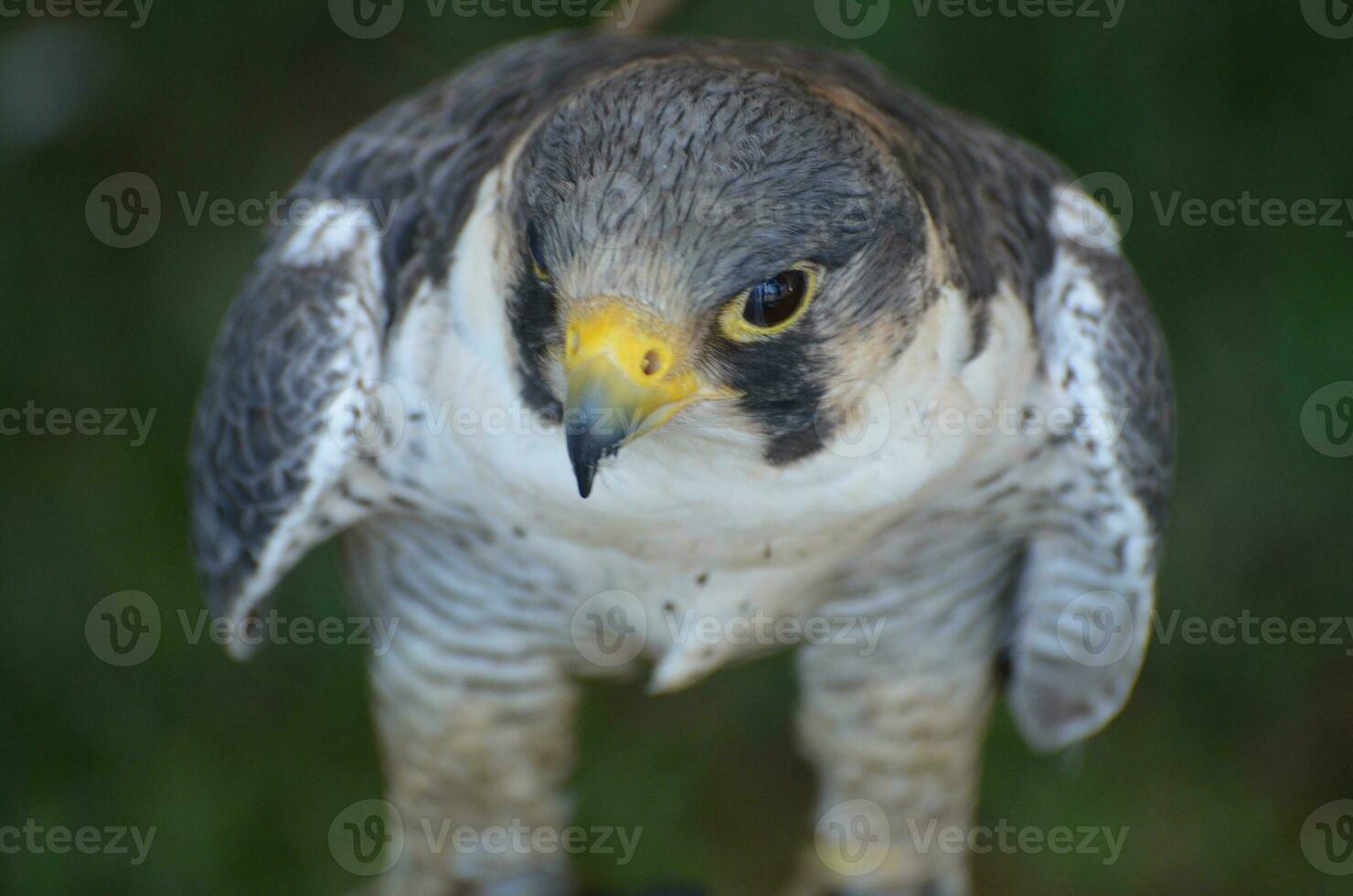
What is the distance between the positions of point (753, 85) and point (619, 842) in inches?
105

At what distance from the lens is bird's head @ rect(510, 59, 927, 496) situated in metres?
1.78

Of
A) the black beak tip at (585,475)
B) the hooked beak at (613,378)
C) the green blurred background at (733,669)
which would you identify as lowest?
the green blurred background at (733,669)

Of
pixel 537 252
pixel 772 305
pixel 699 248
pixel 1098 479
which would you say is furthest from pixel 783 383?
pixel 1098 479

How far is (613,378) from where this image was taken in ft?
5.74

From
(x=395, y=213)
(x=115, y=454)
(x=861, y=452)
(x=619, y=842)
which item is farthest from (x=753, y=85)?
(x=115, y=454)

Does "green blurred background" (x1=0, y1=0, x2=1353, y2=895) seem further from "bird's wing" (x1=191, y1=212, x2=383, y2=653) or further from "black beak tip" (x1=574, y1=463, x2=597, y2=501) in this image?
"black beak tip" (x1=574, y1=463, x2=597, y2=501)

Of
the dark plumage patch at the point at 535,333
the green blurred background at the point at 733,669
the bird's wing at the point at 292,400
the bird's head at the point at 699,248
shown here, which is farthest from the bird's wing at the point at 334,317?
the green blurred background at the point at 733,669

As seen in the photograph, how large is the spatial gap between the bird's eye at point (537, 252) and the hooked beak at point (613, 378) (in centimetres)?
9

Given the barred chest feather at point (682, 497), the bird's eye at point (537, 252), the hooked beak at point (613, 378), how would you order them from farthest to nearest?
the barred chest feather at point (682, 497), the bird's eye at point (537, 252), the hooked beak at point (613, 378)

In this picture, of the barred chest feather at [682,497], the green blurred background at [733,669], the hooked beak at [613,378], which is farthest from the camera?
the green blurred background at [733,669]

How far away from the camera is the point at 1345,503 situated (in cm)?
A: 397

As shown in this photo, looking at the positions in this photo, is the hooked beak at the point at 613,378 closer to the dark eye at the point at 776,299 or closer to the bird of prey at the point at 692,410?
the bird of prey at the point at 692,410

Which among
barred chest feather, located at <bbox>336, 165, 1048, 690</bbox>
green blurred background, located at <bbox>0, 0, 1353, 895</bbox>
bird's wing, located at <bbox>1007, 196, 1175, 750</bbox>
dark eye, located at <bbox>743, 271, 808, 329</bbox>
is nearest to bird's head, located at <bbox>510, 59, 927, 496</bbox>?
dark eye, located at <bbox>743, 271, 808, 329</bbox>

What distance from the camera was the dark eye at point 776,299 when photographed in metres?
1.82
